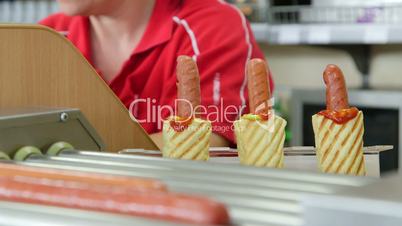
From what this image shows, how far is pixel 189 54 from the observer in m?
1.72

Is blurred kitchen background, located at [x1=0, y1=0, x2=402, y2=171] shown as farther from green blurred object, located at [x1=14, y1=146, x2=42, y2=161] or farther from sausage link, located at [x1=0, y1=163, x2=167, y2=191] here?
sausage link, located at [x1=0, y1=163, x2=167, y2=191]

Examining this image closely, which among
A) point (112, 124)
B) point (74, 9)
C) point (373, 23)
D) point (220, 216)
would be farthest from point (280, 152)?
point (373, 23)

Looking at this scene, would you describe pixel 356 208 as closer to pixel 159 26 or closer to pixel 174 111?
pixel 174 111

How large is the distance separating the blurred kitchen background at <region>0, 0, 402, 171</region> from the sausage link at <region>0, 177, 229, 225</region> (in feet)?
8.00

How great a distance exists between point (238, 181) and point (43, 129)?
→ 0.34m

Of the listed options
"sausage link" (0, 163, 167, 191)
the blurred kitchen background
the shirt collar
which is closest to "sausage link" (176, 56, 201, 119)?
"sausage link" (0, 163, 167, 191)

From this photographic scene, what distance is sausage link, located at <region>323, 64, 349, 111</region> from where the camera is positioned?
88 centimetres

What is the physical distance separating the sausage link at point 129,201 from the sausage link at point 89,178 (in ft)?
0.08

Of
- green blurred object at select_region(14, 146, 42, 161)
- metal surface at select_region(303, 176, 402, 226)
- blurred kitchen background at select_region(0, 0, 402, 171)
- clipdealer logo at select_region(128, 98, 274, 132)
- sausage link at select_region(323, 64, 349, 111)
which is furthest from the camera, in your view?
blurred kitchen background at select_region(0, 0, 402, 171)

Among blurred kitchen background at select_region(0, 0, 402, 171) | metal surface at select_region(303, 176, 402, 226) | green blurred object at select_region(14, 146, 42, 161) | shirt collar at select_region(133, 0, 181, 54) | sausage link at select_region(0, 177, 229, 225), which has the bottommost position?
blurred kitchen background at select_region(0, 0, 402, 171)

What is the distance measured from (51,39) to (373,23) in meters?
2.19

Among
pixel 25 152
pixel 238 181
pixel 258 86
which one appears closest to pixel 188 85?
pixel 258 86

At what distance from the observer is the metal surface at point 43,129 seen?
32.2 inches

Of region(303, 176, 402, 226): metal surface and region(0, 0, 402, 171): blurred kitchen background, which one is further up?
region(303, 176, 402, 226): metal surface
